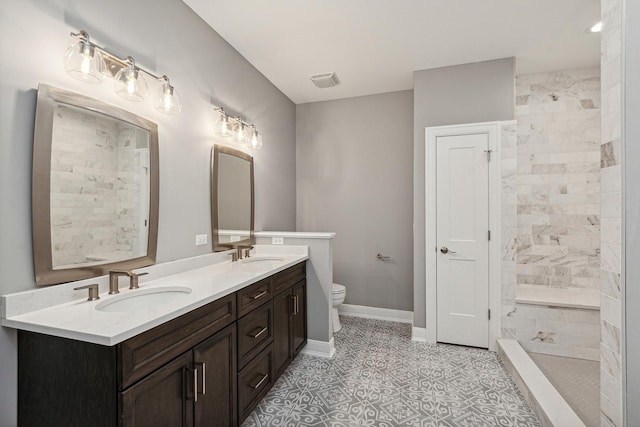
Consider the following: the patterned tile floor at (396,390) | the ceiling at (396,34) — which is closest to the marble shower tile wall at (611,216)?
the patterned tile floor at (396,390)

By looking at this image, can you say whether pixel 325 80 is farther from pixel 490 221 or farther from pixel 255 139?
pixel 490 221

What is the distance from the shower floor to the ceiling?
2.75 m

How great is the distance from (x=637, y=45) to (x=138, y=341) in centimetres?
216

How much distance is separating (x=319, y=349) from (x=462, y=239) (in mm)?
1696

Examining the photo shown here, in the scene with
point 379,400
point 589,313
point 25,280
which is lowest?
point 379,400

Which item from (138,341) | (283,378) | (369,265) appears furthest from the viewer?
(369,265)

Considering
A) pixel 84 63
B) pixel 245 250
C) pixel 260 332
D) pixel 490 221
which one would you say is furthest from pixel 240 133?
pixel 490 221

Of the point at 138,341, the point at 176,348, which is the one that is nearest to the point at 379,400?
the point at 176,348

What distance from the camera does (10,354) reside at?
1188 millimetres

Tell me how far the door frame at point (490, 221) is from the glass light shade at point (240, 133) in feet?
5.76

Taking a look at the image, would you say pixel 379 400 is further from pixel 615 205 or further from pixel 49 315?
pixel 49 315

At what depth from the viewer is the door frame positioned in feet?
9.06

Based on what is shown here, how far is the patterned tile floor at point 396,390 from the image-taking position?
185 centimetres

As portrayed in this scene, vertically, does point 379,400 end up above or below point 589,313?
below
